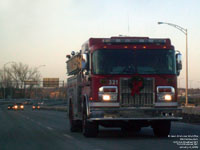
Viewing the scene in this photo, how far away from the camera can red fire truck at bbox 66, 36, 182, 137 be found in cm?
1499

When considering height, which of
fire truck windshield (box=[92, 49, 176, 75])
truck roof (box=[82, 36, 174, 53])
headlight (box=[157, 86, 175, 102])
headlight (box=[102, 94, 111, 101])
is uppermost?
truck roof (box=[82, 36, 174, 53])

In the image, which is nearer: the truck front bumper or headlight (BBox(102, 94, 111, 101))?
the truck front bumper

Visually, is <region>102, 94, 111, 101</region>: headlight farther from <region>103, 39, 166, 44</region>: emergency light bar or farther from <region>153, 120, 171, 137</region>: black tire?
<region>153, 120, 171, 137</region>: black tire

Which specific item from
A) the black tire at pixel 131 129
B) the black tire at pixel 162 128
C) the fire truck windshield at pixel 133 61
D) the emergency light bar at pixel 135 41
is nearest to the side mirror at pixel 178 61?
the fire truck windshield at pixel 133 61

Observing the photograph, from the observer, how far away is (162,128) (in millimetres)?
16375

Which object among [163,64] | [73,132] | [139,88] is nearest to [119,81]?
[139,88]

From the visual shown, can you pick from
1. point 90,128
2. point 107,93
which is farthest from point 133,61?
point 90,128

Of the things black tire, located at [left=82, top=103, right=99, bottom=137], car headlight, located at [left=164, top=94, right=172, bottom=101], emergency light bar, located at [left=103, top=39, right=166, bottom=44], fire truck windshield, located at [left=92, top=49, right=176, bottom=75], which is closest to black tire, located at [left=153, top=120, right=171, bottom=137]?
car headlight, located at [left=164, top=94, right=172, bottom=101]

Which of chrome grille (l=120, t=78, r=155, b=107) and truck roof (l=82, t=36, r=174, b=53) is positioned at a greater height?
truck roof (l=82, t=36, r=174, b=53)

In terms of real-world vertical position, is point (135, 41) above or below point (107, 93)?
above

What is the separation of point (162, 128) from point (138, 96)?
1.97 m

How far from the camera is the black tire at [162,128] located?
53.1 ft

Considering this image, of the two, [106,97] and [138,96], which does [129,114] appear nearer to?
[138,96]

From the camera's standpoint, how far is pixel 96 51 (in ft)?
50.4
